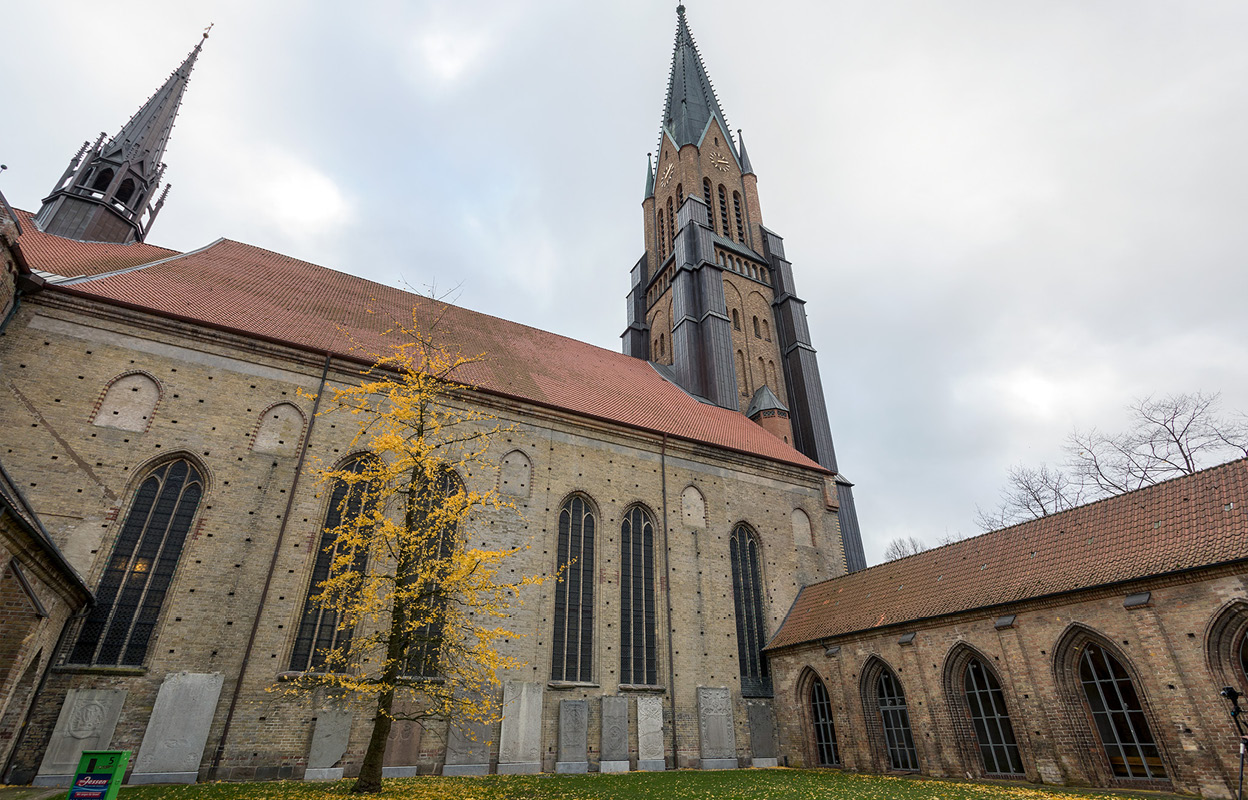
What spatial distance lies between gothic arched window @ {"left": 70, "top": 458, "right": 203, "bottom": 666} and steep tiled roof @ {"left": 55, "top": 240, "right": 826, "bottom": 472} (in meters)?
4.03

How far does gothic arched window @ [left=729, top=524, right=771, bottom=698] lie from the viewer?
18047 millimetres

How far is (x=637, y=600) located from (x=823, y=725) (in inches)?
239

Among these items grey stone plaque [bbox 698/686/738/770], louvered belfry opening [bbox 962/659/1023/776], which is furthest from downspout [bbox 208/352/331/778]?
louvered belfry opening [bbox 962/659/1023/776]

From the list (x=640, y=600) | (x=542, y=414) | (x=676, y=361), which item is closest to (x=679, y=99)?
(x=676, y=361)

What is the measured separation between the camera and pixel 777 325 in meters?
30.9

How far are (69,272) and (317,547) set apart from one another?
902 centimetres

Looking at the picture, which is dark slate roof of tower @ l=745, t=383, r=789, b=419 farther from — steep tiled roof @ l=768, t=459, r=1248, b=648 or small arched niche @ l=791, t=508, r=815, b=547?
steep tiled roof @ l=768, t=459, r=1248, b=648

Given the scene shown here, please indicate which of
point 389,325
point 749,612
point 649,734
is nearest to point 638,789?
point 649,734

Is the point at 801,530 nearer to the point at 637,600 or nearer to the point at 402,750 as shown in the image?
the point at 637,600

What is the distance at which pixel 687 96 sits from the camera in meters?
37.8

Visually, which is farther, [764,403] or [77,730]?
[764,403]

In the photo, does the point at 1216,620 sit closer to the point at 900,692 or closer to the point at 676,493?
the point at 900,692

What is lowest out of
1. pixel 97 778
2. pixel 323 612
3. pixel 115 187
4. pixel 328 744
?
pixel 97 778

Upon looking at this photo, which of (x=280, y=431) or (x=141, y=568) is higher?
(x=280, y=431)
